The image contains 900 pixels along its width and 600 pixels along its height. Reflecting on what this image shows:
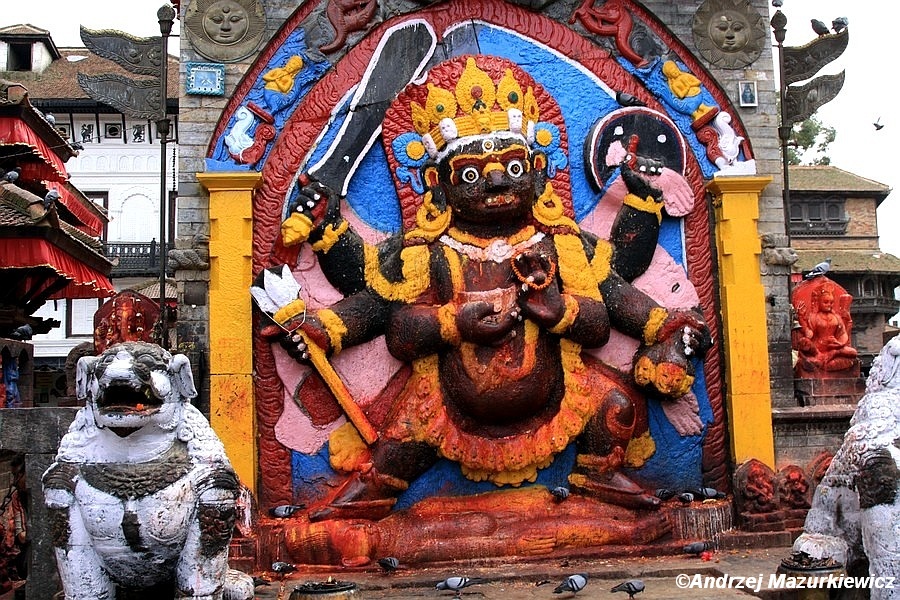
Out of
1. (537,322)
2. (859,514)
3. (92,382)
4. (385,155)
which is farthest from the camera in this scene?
(385,155)

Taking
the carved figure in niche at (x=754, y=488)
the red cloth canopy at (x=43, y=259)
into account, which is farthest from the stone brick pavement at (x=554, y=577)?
the red cloth canopy at (x=43, y=259)

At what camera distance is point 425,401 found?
7562mm

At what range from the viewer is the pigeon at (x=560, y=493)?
758 cm

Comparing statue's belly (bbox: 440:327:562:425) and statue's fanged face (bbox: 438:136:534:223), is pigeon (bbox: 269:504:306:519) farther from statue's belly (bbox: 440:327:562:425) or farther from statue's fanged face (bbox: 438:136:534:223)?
statue's fanged face (bbox: 438:136:534:223)

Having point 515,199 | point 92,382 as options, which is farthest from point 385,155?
point 92,382

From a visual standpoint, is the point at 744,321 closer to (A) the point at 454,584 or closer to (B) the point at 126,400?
(A) the point at 454,584

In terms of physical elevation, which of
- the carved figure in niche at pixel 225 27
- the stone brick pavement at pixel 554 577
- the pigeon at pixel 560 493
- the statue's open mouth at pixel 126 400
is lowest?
the stone brick pavement at pixel 554 577

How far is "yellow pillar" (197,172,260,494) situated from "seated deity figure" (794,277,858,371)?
16.8 feet

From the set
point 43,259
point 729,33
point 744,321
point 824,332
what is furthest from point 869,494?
point 43,259

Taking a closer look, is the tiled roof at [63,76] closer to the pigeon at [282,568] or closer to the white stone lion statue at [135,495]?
the pigeon at [282,568]

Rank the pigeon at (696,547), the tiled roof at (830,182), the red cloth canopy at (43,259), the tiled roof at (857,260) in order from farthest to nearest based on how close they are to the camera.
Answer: the tiled roof at (830,182) → the tiled roof at (857,260) → the red cloth canopy at (43,259) → the pigeon at (696,547)

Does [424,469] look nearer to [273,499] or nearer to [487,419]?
[487,419]

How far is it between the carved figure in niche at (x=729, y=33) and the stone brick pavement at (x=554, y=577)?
447 cm

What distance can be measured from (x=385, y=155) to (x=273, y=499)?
10.2 feet
